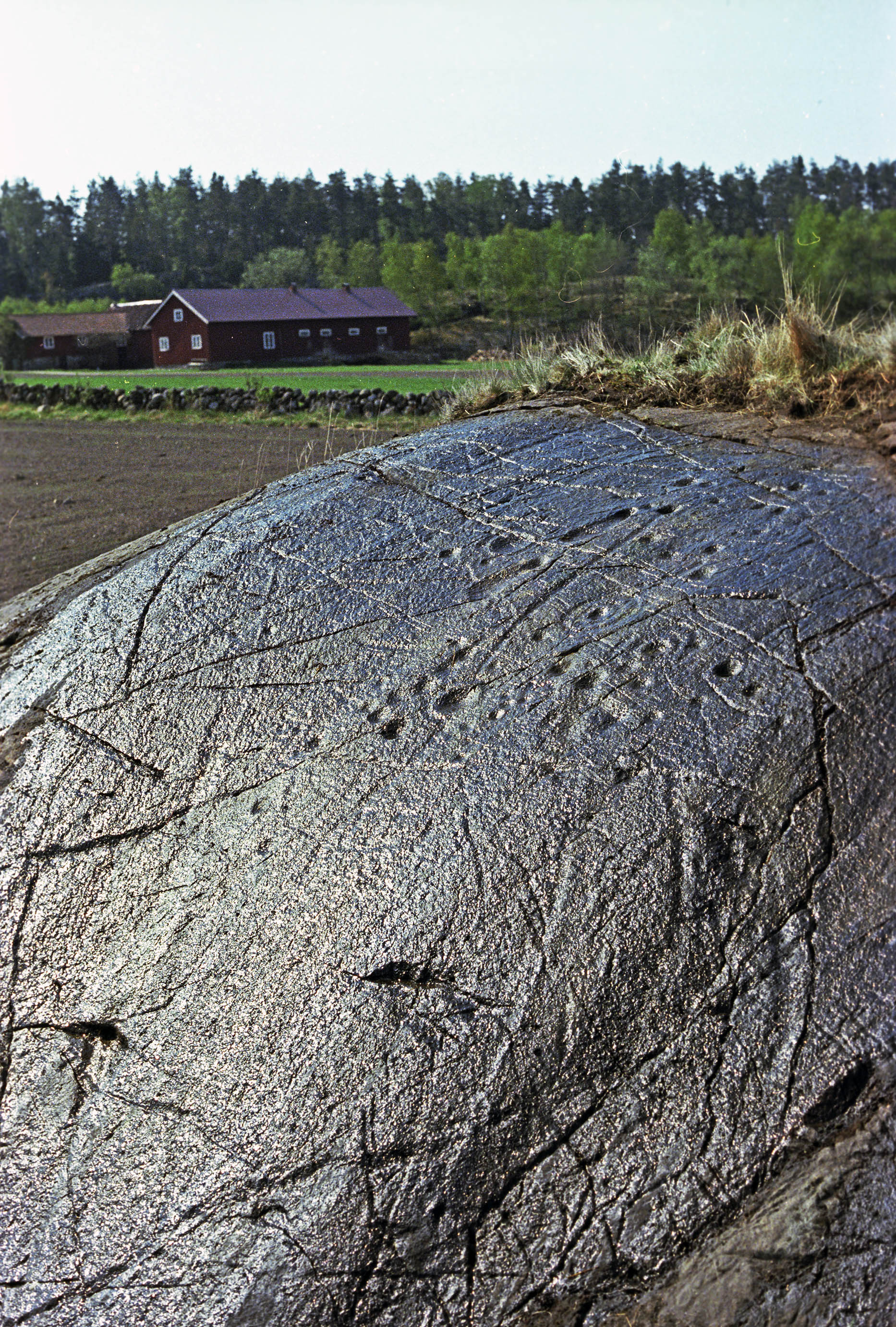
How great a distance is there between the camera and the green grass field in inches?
253

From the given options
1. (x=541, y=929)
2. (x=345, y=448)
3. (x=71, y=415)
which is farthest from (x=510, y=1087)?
(x=71, y=415)

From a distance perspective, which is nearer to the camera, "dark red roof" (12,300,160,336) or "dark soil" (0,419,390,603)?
"dark red roof" (12,300,160,336)

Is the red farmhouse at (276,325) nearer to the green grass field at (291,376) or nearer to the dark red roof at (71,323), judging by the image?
the green grass field at (291,376)

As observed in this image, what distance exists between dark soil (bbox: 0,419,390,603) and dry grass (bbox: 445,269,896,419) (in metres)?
3.30

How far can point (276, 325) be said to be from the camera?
5.97m

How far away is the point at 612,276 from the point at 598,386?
2553mm

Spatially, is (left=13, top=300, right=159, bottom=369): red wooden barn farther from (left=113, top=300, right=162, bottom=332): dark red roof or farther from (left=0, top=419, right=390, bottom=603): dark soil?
(left=0, top=419, right=390, bottom=603): dark soil

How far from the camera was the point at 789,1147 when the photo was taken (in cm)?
215

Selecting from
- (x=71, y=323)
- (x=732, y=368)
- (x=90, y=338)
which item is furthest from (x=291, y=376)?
(x=732, y=368)

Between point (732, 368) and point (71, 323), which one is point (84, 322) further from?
point (732, 368)

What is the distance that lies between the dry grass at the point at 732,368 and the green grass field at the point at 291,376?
1.84ft

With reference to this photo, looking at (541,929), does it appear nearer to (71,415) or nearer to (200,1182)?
(200,1182)

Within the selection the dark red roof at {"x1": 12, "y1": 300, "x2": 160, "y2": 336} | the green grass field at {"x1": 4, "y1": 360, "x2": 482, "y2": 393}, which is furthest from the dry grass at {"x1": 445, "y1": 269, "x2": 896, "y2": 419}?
the dark red roof at {"x1": 12, "y1": 300, "x2": 160, "y2": 336}

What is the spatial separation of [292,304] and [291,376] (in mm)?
1377
